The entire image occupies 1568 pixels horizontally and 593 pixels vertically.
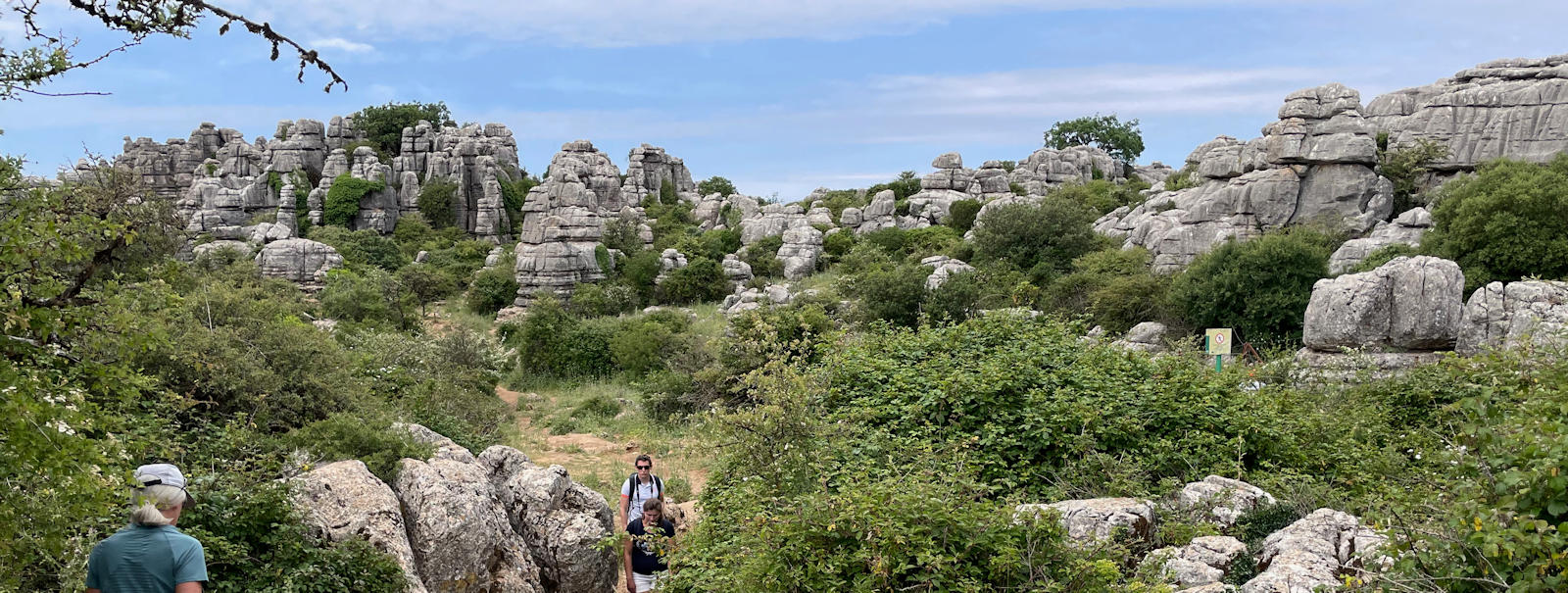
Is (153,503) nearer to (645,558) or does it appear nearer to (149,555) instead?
(149,555)

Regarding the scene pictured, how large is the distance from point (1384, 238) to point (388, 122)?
53.9 meters

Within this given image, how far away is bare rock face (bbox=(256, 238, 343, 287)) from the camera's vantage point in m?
37.4

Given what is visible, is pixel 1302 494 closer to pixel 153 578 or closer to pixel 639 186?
pixel 153 578

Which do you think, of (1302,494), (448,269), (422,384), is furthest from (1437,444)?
(448,269)

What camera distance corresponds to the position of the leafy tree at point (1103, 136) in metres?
69.1

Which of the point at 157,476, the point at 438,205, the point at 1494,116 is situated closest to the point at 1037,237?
the point at 1494,116

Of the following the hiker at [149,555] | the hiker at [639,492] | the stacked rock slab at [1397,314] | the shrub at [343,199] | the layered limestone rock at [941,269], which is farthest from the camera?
the shrub at [343,199]

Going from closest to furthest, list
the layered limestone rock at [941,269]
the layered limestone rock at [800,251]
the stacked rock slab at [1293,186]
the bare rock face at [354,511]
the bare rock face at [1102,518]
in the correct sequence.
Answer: the bare rock face at [1102,518], the bare rock face at [354,511], the layered limestone rock at [941,269], the stacked rock slab at [1293,186], the layered limestone rock at [800,251]

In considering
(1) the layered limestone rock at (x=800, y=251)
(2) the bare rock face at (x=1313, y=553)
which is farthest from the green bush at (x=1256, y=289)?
(1) the layered limestone rock at (x=800, y=251)

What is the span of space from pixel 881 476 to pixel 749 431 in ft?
3.87

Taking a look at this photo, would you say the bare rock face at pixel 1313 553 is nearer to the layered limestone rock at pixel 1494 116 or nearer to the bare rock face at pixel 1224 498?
the bare rock face at pixel 1224 498

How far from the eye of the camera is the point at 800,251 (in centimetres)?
4262

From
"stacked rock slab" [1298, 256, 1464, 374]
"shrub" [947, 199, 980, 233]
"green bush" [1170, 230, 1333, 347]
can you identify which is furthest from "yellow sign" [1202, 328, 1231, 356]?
"shrub" [947, 199, 980, 233]

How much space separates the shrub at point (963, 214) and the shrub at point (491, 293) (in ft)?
65.2
